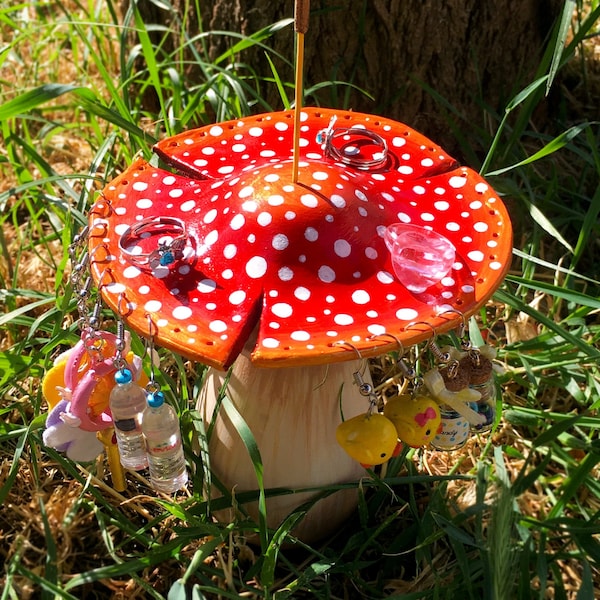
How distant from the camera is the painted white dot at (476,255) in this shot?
1335mm

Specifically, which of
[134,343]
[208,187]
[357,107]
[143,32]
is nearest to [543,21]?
[357,107]

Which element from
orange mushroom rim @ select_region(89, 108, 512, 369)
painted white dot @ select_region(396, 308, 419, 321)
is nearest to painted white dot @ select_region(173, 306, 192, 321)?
orange mushroom rim @ select_region(89, 108, 512, 369)

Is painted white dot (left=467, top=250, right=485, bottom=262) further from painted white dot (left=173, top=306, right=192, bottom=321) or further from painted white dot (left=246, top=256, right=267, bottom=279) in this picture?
painted white dot (left=173, top=306, right=192, bottom=321)

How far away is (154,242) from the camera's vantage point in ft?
4.42

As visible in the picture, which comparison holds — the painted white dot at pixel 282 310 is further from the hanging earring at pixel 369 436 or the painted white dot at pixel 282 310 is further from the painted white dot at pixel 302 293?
the hanging earring at pixel 369 436

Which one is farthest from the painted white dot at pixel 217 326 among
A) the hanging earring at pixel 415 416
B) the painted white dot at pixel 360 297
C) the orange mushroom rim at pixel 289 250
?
the hanging earring at pixel 415 416

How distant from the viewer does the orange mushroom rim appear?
120cm

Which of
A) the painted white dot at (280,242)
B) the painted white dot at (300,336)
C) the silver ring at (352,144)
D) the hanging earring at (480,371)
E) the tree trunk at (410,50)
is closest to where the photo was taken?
the painted white dot at (300,336)

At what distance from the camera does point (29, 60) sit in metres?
2.99

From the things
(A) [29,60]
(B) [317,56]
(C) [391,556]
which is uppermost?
(B) [317,56]

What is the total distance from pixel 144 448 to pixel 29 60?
212 cm

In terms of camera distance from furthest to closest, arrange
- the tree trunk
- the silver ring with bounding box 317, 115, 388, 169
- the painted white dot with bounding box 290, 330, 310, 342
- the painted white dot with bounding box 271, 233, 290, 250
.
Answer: the tree trunk → the silver ring with bounding box 317, 115, 388, 169 → the painted white dot with bounding box 271, 233, 290, 250 → the painted white dot with bounding box 290, 330, 310, 342

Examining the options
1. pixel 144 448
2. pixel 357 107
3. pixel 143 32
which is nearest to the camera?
pixel 144 448

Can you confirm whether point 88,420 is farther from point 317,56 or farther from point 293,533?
point 317,56
